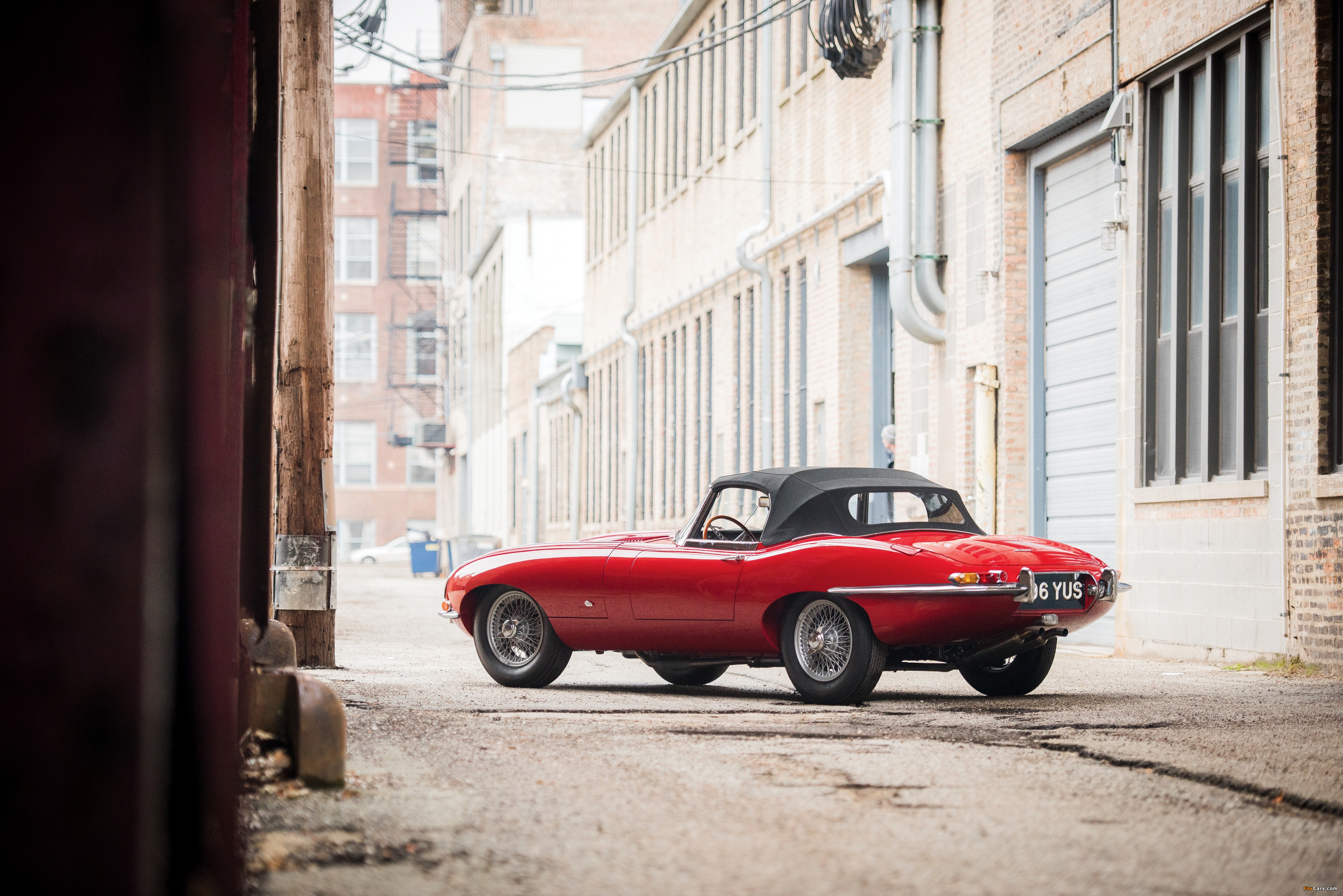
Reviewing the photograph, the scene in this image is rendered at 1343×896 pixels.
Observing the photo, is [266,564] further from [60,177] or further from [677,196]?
[677,196]

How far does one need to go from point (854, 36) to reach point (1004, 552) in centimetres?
1041

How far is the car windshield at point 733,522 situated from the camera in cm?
Answer: 914

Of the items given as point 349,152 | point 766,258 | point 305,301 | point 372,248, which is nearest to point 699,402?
point 766,258

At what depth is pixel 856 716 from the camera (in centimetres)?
776

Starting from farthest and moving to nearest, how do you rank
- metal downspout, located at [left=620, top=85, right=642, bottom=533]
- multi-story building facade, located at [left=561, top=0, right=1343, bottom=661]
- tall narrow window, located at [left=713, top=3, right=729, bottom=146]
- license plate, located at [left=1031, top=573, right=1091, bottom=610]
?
metal downspout, located at [left=620, top=85, right=642, bottom=533]
tall narrow window, located at [left=713, top=3, right=729, bottom=146]
multi-story building facade, located at [left=561, top=0, right=1343, bottom=661]
license plate, located at [left=1031, top=573, right=1091, bottom=610]

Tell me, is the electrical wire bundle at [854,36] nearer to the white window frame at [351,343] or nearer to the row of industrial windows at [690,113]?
the row of industrial windows at [690,113]

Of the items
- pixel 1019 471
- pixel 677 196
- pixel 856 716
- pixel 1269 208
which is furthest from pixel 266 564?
pixel 677 196

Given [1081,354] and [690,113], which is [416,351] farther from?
[1081,354]

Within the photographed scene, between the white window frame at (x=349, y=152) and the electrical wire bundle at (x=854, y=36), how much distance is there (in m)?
50.1

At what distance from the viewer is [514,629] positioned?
983 cm

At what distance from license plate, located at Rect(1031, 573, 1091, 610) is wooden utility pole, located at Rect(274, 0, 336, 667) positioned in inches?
182

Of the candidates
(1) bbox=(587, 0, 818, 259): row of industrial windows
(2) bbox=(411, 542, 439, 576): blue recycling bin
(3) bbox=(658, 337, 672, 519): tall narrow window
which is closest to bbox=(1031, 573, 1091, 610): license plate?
(1) bbox=(587, 0, 818, 259): row of industrial windows

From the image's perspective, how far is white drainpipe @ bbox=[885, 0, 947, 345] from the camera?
16.9m

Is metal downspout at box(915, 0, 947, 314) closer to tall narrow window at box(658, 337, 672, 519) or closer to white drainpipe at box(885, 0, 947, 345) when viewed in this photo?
white drainpipe at box(885, 0, 947, 345)
